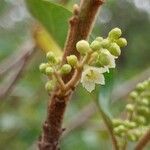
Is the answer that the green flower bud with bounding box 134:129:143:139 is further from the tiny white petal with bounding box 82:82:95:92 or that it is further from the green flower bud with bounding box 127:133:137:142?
the tiny white petal with bounding box 82:82:95:92

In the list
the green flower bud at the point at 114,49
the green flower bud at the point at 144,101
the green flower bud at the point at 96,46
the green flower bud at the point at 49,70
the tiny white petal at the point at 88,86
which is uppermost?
the green flower bud at the point at 144,101

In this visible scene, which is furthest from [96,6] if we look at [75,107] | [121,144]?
[75,107]

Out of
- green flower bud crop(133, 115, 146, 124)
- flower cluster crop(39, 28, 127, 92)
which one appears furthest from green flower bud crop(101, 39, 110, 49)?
green flower bud crop(133, 115, 146, 124)

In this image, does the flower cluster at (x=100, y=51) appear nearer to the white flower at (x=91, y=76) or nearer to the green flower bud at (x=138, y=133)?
the white flower at (x=91, y=76)

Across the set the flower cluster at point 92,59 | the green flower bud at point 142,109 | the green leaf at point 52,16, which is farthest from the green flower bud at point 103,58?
the green flower bud at point 142,109

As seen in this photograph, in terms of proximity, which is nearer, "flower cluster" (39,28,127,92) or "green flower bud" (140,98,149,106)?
"flower cluster" (39,28,127,92)

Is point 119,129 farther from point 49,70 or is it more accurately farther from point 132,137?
point 49,70
